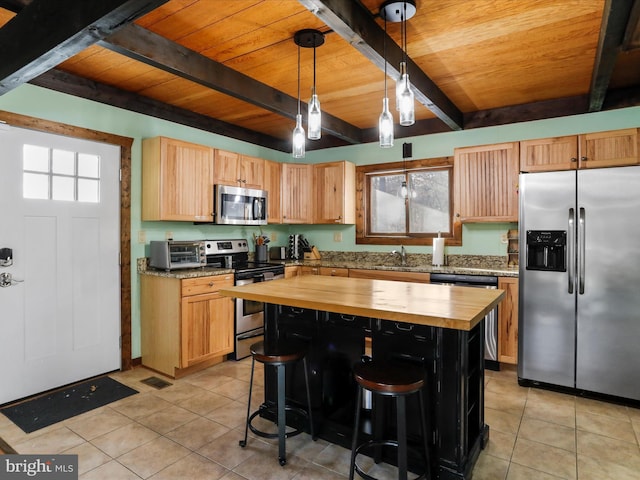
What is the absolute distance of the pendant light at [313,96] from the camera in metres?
2.16

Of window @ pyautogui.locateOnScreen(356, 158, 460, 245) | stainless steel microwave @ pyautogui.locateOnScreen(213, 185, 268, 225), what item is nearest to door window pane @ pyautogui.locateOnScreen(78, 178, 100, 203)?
stainless steel microwave @ pyautogui.locateOnScreen(213, 185, 268, 225)

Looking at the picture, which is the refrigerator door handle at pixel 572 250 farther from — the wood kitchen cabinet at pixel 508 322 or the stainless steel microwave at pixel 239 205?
the stainless steel microwave at pixel 239 205

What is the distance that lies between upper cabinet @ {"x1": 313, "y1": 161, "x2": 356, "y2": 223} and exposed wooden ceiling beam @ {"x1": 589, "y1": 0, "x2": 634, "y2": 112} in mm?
2565

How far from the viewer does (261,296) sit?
2.17 metres

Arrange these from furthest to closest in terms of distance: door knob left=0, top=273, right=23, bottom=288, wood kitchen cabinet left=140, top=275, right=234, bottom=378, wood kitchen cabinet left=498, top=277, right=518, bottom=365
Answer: wood kitchen cabinet left=498, top=277, right=518, bottom=365 → wood kitchen cabinet left=140, top=275, right=234, bottom=378 → door knob left=0, top=273, right=23, bottom=288

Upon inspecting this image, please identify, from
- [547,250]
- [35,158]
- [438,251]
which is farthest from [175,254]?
[547,250]

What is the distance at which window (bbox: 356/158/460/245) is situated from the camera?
441cm

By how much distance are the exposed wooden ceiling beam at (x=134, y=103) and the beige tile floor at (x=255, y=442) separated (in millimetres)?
2478

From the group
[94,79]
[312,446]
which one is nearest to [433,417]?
[312,446]

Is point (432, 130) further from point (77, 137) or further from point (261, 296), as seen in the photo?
point (77, 137)

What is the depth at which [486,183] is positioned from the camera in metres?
3.81

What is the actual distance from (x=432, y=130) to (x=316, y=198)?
1.60 m

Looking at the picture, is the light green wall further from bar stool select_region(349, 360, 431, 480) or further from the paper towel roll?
bar stool select_region(349, 360, 431, 480)

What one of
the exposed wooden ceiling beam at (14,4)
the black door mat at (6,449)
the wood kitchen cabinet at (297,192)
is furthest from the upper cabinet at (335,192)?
the black door mat at (6,449)
